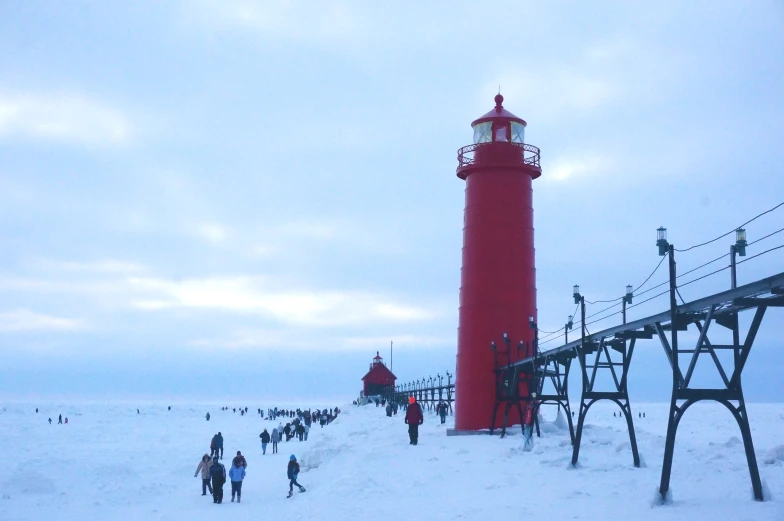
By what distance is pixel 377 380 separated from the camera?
279 ft

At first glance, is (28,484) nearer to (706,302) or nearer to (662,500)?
(662,500)

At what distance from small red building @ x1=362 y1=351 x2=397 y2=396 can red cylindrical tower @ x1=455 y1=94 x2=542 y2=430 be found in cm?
5859

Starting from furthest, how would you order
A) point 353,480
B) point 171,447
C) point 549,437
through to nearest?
point 171,447
point 549,437
point 353,480

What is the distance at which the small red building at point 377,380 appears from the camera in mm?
84781

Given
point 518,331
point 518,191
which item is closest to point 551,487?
point 518,331

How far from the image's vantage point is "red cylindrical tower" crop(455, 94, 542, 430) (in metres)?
25.2

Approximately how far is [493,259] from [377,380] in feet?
202

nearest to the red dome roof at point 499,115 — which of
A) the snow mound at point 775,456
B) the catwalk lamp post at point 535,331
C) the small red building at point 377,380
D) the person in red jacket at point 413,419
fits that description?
the catwalk lamp post at point 535,331

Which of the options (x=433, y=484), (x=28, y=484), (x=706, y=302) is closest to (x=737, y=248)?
(x=706, y=302)

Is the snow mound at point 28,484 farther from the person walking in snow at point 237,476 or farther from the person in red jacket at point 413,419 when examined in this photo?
the person in red jacket at point 413,419

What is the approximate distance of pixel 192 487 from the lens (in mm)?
23203

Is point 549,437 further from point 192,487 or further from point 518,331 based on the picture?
point 192,487

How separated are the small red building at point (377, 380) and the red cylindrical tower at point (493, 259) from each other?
58.6m

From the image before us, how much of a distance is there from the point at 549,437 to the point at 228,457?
16955 millimetres
